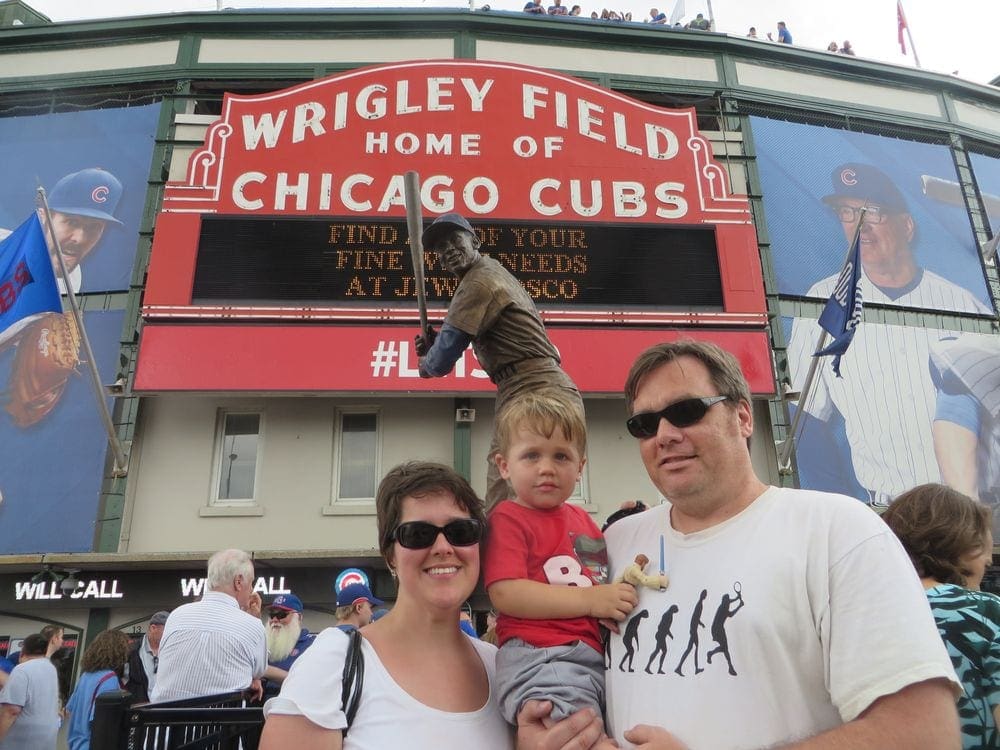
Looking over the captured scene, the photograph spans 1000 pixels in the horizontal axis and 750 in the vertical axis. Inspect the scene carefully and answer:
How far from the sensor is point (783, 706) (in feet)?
4.78

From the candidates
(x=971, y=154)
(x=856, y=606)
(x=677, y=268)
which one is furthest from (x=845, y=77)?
(x=856, y=606)

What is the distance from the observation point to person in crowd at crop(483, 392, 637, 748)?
5.79ft

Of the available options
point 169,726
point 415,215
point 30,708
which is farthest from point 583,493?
point 169,726

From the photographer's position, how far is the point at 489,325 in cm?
343

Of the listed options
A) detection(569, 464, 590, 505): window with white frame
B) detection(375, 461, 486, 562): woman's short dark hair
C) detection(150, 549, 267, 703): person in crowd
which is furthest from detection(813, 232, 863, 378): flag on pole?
detection(375, 461, 486, 562): woman's short dark hair

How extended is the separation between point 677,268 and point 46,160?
11.1 m

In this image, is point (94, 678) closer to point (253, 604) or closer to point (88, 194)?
point (253, 604)

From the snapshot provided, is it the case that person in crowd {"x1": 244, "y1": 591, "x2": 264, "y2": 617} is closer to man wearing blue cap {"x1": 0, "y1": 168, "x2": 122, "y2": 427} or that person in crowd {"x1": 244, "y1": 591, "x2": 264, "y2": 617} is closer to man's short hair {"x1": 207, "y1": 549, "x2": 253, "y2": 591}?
man's short hair {"x1": 207, "y1": 549, "x2": 253, "y2": 591}

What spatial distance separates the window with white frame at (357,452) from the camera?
10867 mm

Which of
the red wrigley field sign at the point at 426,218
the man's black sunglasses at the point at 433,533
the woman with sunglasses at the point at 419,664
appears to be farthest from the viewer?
the red wrigley field sign at the point at 426,218

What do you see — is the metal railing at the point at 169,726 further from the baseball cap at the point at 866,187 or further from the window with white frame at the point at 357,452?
the baseball cap at the point at 866,187

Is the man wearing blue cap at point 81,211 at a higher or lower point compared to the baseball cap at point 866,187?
lower

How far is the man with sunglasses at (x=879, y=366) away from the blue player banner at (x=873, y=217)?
27 millimetres

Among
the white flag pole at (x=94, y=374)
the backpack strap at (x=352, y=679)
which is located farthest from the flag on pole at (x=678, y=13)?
the backpack strap at (x=352, y=679)
